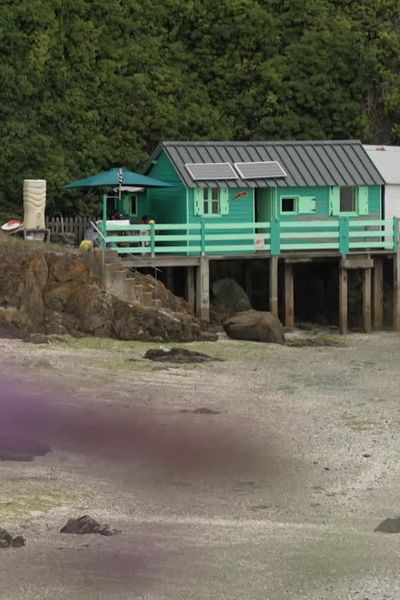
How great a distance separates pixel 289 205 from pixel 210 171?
9.31 feet

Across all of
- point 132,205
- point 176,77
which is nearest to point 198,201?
point 132,205

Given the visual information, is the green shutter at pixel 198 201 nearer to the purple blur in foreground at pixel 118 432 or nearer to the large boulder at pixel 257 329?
the large boulder at pixel 257 329

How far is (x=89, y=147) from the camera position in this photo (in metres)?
43.6

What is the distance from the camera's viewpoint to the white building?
132 ft

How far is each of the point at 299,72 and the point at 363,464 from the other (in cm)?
2778

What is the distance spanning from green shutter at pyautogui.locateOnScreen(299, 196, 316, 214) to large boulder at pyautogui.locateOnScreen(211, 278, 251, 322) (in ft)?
9.56

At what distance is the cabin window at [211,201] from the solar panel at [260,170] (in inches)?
36.2

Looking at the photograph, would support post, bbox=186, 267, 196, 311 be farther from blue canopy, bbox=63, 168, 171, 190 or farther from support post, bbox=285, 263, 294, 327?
support post, bbox=285, 263, 294, 327

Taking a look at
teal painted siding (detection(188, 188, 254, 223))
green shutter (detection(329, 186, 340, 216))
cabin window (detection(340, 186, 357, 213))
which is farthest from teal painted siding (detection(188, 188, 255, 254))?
cabin window (detection(340, 186, 357, 213))

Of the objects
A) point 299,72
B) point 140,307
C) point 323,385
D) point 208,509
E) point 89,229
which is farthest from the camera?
point 299,72

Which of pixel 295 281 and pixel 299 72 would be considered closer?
pixel 295 281

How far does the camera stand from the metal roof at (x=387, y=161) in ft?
132

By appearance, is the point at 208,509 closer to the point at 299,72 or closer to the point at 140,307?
the point at 140,307

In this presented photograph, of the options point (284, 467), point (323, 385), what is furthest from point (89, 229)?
point (284, 467)
